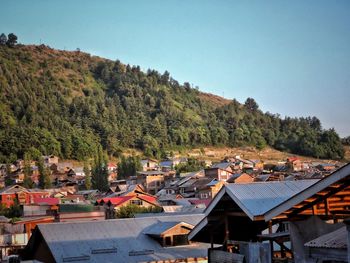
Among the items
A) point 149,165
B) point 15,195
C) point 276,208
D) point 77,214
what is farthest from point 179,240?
point 149,165

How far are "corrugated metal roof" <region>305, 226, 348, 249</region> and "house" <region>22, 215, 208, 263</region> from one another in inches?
553

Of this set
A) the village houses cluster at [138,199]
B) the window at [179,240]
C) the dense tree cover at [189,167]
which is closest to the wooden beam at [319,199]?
the village houses cluster at [138,199]

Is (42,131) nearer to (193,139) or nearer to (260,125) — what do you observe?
(193,139)

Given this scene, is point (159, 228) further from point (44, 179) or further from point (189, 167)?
point (189, 167)

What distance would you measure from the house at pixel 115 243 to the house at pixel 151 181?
59.2 m

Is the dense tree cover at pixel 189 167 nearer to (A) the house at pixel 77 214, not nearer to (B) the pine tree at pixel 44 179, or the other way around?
(B) the pine tree at pixel 44 179

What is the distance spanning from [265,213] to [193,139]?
5145 inches

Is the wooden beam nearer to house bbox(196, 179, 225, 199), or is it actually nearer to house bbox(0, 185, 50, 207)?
house bbox(196, 179, 225, 199)

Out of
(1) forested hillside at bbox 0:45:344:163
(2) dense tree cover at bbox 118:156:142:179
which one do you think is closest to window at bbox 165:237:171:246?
(2) dense tree cover at bbox 118:156:142:179

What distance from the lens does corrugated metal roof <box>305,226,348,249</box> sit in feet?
22.9

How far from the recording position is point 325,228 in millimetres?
8227

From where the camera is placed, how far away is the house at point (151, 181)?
83125 millimetres

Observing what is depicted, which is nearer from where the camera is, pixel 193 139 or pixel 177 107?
pixel 193 139

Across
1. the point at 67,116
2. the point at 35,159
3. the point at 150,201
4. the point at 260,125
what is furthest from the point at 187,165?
the point at 260,125
